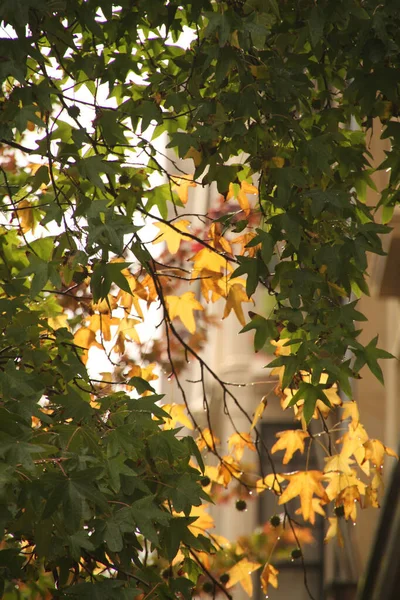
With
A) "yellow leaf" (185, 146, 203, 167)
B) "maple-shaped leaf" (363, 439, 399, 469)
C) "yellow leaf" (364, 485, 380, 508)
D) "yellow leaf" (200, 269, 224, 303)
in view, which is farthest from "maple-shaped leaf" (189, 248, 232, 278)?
"yellow leaf" (364, 485, 380, 508)

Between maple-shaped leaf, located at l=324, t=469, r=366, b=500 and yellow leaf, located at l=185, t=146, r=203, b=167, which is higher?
yellow leaf, located at l=185, t=146, r=203, b=167

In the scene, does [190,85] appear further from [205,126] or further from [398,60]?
[398,60]

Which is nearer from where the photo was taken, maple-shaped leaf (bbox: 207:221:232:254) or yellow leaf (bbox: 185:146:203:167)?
yellow leaf (bbox: 185:146:203:167)

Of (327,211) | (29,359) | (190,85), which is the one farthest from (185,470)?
(190,85)

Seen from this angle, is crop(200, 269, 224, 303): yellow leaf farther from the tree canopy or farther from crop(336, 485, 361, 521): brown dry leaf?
crop(336, 485, 361, 521): brown dry leaf

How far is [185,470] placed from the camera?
376 centimetres

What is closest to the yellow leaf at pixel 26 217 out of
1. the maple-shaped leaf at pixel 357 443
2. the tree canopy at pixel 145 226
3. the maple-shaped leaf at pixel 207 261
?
the tree canopy at pixel 145 226

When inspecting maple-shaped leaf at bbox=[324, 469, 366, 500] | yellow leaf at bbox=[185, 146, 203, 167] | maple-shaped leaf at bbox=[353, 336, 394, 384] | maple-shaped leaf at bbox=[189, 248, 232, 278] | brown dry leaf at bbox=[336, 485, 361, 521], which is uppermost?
yellow leaf at bbox=[185, 146, 203, 167]

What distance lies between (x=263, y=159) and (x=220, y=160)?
296mm

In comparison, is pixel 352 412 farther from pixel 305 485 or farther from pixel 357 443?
pixel 305 485

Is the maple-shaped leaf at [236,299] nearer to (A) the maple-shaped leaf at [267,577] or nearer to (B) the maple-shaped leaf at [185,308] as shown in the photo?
(B) the maple-shaped leaf at [185,308]

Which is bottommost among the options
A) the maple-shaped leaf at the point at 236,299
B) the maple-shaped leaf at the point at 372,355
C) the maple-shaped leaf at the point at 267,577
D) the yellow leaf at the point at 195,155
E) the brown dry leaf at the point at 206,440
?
the maple-shaped leaf at the point at 267,577

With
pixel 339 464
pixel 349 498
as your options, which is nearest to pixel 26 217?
pixel 339 464

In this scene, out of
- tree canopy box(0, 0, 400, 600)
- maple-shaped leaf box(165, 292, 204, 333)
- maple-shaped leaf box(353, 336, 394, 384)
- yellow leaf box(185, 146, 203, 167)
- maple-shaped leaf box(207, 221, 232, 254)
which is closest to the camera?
tree canopy box(0, 0, 400, 600)
